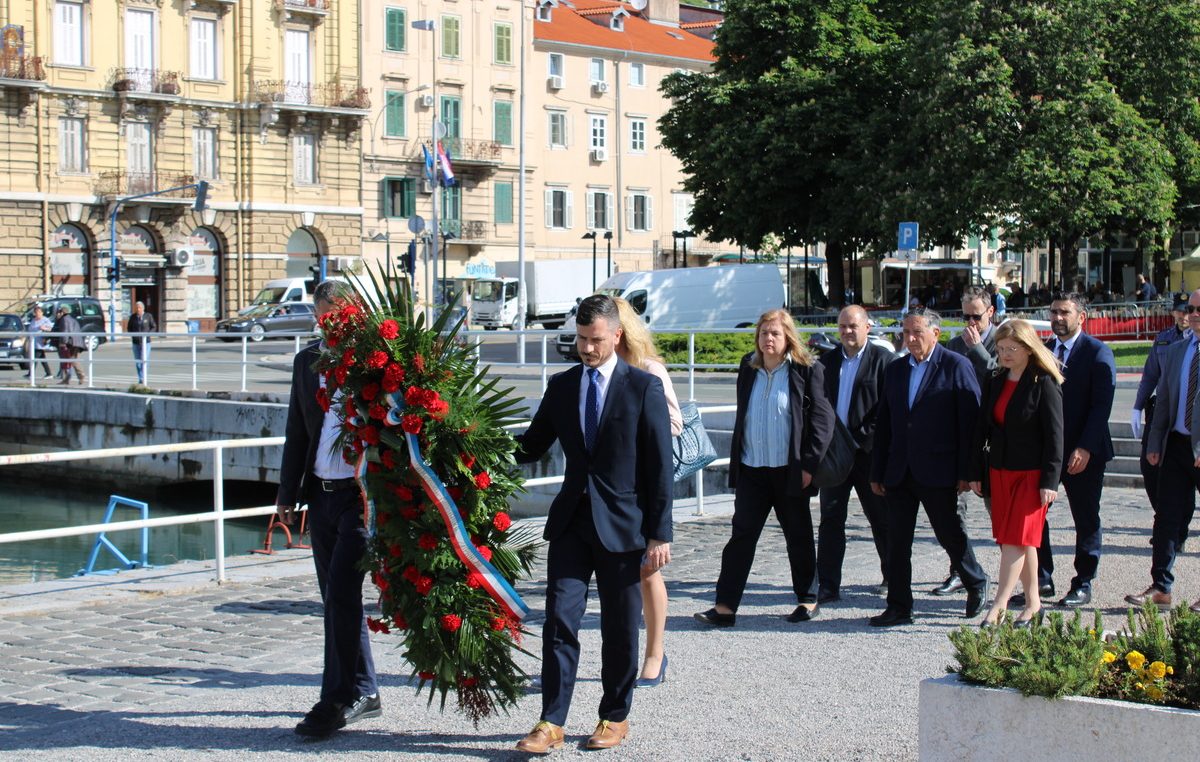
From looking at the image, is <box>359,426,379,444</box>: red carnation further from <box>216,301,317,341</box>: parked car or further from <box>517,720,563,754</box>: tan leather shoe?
<box>216,301,317,341</box>: parked car

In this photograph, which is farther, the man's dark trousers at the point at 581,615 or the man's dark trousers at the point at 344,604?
the man's dark trousers at the point at 344,604

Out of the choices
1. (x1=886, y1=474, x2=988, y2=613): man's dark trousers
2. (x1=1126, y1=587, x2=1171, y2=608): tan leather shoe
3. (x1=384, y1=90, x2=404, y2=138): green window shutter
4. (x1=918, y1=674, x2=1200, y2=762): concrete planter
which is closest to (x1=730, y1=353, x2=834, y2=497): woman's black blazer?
(x1=886, y1=474, x2=988, y2=613): man's dark trousers

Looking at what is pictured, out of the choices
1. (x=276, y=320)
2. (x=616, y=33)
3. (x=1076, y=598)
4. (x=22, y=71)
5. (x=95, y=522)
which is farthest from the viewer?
(x=616, y=33)

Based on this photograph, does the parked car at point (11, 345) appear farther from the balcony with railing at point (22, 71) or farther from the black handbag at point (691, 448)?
the black handbag at point (691, 448)

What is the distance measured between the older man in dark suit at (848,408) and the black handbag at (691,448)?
1385 mm

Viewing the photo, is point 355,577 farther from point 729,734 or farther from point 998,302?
point 998,302

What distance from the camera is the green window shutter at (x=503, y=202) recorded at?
6656 cm

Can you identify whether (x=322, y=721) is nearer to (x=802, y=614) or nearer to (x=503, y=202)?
(x=802, y=614)

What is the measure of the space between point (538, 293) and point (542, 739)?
2078 inches

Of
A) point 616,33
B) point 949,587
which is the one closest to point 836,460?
point 949,587

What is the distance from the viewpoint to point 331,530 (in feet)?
21.0

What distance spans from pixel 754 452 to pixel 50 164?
157 ft

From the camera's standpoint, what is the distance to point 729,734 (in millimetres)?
6113

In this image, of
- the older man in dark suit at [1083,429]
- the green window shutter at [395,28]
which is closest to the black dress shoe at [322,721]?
the older man in dark suit at [1083,429]
